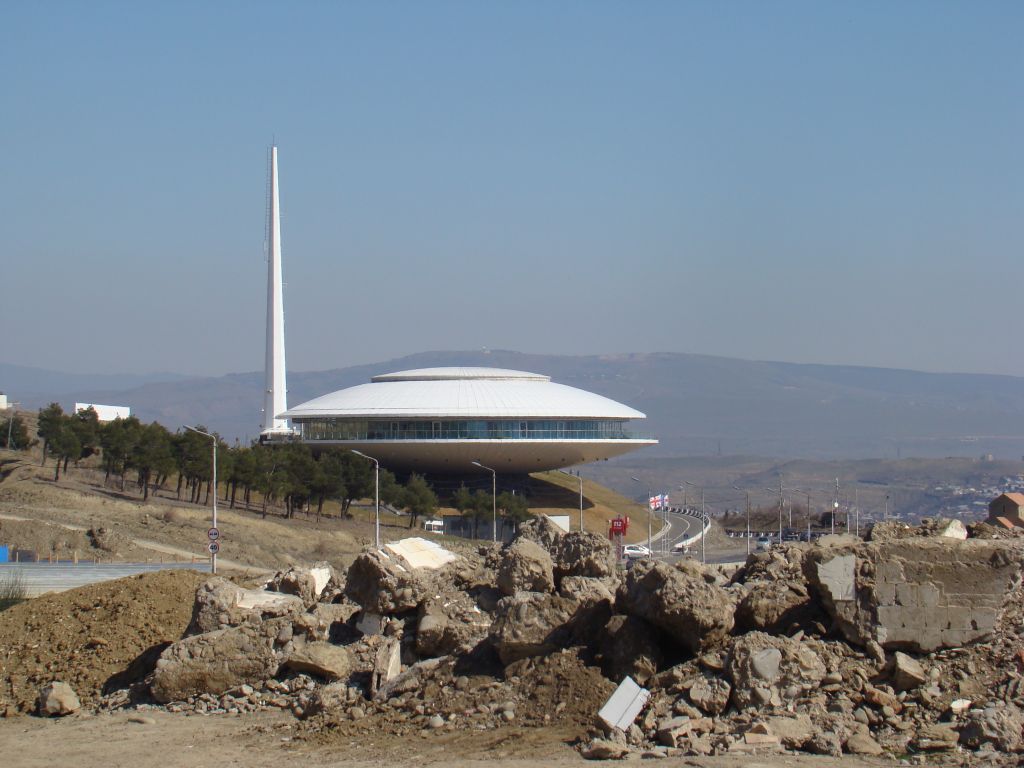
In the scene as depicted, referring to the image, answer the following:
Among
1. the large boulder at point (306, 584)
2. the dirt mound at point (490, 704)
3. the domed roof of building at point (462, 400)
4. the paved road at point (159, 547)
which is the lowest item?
the paved road at point (159, 547)

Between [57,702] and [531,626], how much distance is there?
213 inches

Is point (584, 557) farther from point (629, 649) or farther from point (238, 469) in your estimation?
point (238, 469)

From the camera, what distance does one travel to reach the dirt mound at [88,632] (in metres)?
16.7

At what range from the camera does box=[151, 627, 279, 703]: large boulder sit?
15.3 meters

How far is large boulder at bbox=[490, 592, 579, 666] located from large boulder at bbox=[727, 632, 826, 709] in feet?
6.68

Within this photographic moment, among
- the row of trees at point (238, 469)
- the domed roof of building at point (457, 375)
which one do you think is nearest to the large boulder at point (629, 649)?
the row of trees at point (238, 469)

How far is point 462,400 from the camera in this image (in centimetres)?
7488

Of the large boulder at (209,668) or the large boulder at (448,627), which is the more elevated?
the large boulder at (448,627)

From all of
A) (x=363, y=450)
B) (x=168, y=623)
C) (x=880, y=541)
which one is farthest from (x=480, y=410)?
(x=880, y=541)

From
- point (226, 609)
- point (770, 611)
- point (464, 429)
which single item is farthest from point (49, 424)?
point (770, 611)

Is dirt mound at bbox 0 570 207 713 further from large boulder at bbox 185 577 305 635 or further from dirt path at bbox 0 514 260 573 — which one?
dirt path at bbox 0 514 260 573

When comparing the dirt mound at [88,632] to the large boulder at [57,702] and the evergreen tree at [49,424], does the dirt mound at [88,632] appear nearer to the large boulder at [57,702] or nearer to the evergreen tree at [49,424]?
the large boulder at [57,702]

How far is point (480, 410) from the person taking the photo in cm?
7325

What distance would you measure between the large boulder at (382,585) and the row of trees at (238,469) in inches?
1678
